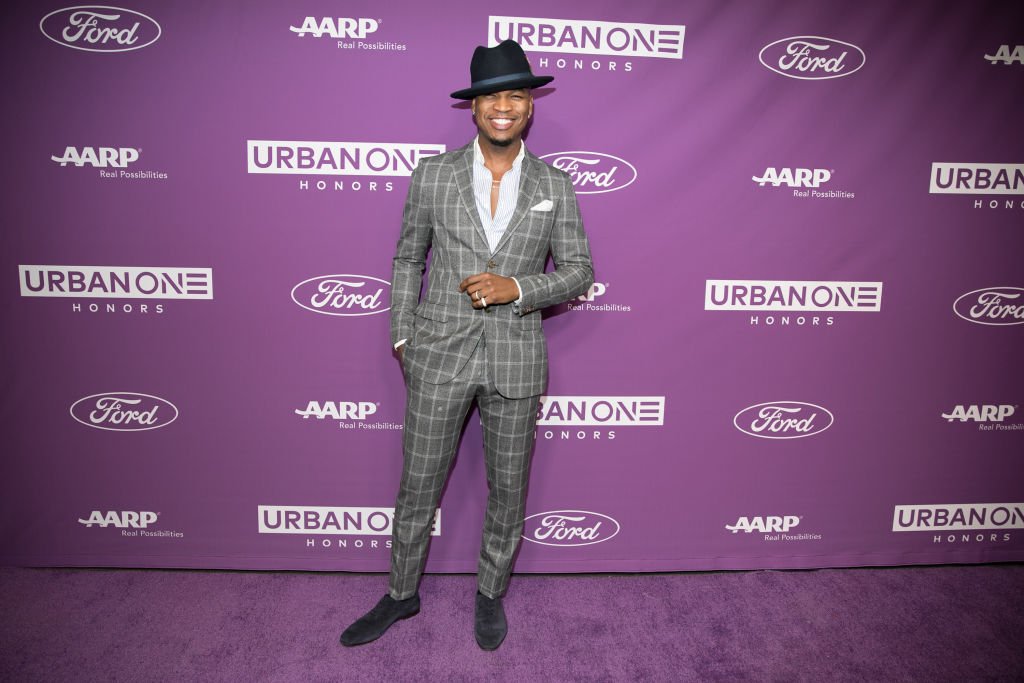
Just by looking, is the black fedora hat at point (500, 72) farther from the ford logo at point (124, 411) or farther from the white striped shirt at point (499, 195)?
the ford logo at point (124, 411)

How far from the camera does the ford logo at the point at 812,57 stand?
2.56m

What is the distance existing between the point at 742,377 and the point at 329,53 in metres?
2.13

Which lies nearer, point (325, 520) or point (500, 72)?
point (500, 72)

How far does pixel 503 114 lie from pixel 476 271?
0.53 m

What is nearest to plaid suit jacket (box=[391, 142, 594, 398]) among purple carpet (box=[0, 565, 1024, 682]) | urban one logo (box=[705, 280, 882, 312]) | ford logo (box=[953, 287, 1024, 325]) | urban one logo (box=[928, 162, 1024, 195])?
urban one logo (box=[705, 280, 882, 312])

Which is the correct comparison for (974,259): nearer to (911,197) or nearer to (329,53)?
(911,197)

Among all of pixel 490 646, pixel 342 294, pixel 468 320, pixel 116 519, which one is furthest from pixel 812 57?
pixel 116 519

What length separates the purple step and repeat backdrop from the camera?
248cm

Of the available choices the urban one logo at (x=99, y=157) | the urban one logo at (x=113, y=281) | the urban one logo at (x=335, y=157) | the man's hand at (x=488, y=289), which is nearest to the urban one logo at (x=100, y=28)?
the urban one logo at (x=99, y=157)

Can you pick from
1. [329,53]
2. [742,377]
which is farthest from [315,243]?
[742,377]

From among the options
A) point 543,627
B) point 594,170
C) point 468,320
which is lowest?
point 543,627

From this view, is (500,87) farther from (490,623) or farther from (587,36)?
(490,623)

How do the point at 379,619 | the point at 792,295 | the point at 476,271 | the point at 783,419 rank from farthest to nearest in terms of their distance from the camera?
the point at 783,419 → the point at 792,295 → the point at 379,619 → the point at 476,271

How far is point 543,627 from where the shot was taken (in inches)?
98.0
